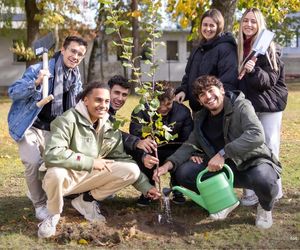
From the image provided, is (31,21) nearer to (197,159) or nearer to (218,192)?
(197,159)

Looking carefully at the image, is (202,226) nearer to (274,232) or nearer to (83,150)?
(274,232)

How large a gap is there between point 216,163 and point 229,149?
0.56ft

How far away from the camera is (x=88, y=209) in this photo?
4.52 metres

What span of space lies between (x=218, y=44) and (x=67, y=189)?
1972 millimetres

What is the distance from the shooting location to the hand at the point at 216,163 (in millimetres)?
4121

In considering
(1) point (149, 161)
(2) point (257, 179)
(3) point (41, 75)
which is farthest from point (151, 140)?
(3) point (41, 75)

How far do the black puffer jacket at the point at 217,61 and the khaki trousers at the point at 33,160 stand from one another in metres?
1.59

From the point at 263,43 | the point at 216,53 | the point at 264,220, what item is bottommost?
the point at 264,220

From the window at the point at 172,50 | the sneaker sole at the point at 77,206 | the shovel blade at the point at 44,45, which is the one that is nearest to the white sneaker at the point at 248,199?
the sneaker sole at the point at 77,206

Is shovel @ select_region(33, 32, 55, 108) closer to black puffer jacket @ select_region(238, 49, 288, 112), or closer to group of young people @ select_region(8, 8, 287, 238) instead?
group of young people @ select_region(8, 8, 287, 238)

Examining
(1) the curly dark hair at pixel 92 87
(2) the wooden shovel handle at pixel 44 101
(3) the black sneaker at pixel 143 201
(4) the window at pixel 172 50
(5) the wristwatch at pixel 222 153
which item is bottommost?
(4) the window at pixel 172 50

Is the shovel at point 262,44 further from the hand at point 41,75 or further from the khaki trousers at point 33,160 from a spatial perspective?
the khaki trousers at point 33,160

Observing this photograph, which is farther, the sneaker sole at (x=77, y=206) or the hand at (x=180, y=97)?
the hand at (x=180, y=97)

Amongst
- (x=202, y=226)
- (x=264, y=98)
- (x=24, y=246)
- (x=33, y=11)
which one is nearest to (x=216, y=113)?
(x=264, y=98)
